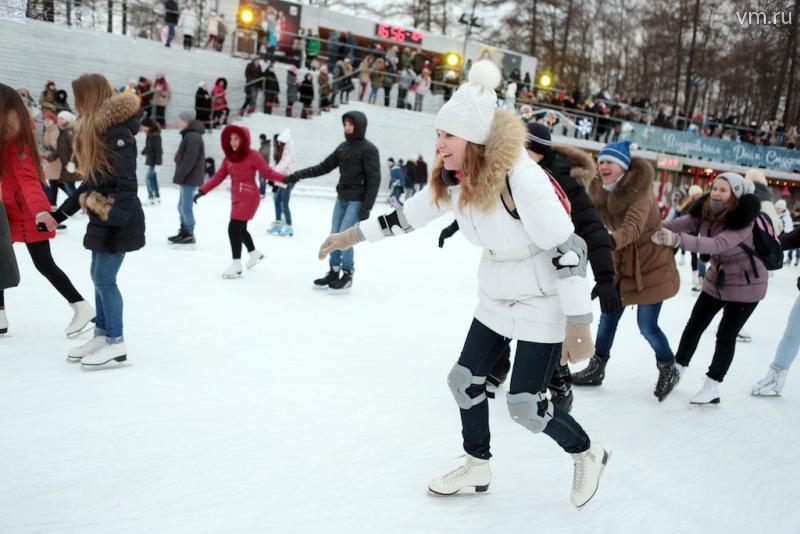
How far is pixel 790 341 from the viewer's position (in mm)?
3820

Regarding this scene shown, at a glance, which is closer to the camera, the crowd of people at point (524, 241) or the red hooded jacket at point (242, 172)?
the crowd of people at point (524, 241)

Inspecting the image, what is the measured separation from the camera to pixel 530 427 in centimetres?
219

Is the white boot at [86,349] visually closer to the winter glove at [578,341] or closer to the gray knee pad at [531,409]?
the gray knee pad at [531,409]

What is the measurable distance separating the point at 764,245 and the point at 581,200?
1377mm

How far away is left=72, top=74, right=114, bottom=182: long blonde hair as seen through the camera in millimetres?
3100

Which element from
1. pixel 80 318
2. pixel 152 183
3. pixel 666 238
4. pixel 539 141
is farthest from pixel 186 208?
pixel 666 238

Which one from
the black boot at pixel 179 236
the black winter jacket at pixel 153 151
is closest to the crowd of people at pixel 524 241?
the black boot at pixel 179 236

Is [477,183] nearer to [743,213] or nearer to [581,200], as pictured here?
[581,200]

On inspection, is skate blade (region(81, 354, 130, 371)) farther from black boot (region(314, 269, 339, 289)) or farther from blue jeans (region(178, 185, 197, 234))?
blue jeans (region(178, 185, 197, 234))

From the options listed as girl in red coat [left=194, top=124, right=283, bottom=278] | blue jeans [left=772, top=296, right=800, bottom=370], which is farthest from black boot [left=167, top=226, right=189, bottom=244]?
blue jeans [left=772, top=296, right=800, bottom=370]

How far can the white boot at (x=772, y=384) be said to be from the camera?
3918 mm

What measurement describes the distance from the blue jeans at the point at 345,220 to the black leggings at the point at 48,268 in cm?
241

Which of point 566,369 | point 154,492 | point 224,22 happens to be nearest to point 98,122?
point 154,492

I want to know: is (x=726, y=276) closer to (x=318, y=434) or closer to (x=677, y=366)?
(x=677, y=366)
